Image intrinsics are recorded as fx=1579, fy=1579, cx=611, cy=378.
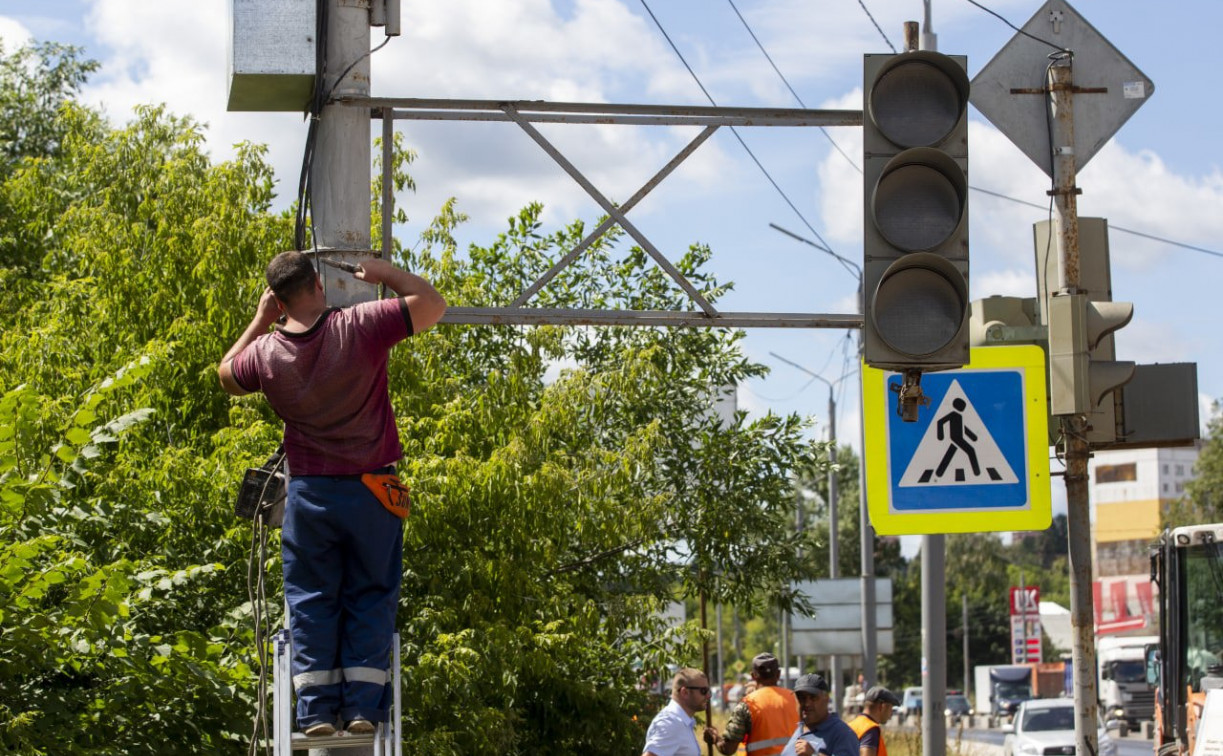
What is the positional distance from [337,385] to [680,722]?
5129mm

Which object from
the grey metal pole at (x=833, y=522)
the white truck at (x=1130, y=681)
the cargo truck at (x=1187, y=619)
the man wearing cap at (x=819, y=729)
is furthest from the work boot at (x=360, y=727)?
the white truck at (x=1130, y=681)

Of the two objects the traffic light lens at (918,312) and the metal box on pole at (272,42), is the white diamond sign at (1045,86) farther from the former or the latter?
the metal box on pole at (272,42)

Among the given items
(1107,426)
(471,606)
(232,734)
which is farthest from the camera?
(471,606)

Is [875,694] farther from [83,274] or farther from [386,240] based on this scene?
[83,274]

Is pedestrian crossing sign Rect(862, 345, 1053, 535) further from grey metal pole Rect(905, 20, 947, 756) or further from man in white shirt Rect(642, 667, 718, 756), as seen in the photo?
grey metal pole Rect(905, 20, 947, 756)

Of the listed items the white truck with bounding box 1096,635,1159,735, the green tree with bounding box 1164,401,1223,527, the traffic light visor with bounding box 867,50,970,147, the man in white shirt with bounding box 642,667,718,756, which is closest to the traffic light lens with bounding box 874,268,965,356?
the traffic light visor with bounding box 867,50,970,147

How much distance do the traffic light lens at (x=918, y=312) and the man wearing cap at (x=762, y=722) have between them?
357cm

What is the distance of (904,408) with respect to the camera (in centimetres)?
743

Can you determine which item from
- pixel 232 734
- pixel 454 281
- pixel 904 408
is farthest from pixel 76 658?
pixel 454 281

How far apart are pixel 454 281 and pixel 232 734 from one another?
6.72 meters

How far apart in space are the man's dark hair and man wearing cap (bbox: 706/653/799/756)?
5.31 m

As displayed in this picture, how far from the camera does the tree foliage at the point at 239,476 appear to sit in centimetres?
802

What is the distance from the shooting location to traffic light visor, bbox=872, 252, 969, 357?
22.4 ft

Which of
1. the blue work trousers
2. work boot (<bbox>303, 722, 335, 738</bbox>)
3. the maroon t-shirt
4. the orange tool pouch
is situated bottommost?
work boot (<bbox>303, 722, 335, 738</bbox>)
